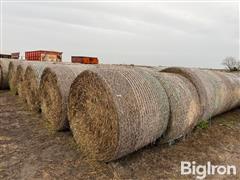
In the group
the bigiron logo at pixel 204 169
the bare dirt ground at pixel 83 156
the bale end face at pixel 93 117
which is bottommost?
the bigiron logo at pixel 204 169

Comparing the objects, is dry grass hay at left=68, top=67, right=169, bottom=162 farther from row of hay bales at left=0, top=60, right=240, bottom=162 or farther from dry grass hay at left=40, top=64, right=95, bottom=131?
dry grass hay at left=40, top=64, right=95, bottom=131

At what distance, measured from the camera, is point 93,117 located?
3938 mm

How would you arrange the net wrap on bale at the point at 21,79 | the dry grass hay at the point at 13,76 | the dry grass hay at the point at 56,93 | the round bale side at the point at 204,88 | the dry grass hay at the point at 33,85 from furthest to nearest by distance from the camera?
the dry grass hay at the point at 13,76 < the net wrap on bale at the point at 21,79 < the dry grass hay at the point at 33,85 < the round bale side at the point at 204,88 < the dry grass hay at the point at 56,93

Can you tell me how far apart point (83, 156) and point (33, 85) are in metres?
3.19

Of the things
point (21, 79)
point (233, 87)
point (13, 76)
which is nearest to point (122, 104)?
point (233, 87)

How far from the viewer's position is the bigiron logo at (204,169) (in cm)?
371

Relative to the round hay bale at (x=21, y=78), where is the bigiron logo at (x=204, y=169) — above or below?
below

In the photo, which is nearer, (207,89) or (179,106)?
(179,106)

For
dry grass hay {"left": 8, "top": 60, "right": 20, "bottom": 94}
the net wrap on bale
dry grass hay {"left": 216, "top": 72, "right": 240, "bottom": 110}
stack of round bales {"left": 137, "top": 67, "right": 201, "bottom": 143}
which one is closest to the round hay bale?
the net wrap on bale

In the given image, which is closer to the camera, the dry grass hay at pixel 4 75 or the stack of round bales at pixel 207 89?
the stack of round bales at pixel 207 89

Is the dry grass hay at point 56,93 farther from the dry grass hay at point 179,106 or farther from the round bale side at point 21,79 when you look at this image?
the round bale side at point 21,79

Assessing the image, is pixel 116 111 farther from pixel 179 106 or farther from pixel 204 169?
pixel 204 169

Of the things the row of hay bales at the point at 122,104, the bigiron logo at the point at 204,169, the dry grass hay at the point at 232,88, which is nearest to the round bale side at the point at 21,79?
the row of hay bales at the point at 122,104

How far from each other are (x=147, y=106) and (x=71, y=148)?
4.85ft
